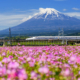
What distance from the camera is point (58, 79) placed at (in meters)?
1.75

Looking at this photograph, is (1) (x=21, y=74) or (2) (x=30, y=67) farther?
(2) (x=30, y=67)

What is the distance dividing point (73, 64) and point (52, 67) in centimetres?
41

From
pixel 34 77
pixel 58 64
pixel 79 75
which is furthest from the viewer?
pixel 58 64

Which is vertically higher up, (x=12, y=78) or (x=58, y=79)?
(x=12, y=78)

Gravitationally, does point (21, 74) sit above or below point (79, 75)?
above

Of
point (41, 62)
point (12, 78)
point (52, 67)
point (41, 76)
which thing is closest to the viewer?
point (12, 78)

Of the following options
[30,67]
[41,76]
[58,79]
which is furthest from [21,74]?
[30,67]

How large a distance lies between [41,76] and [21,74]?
0.99 ft

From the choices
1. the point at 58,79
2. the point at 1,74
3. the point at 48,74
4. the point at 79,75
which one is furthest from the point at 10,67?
the point at 79,75

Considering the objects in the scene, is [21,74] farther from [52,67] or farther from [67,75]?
[52,67]

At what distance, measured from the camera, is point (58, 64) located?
2.50 meters

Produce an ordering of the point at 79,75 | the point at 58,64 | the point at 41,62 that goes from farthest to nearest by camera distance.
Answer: the point at 58,64 < the point at 41,62 < the point at 79,75

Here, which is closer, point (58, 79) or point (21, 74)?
point (21, 74)

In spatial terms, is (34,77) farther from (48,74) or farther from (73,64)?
(73,64)
